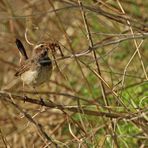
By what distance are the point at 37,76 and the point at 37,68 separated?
7cm

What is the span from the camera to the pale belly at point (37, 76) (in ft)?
14.2

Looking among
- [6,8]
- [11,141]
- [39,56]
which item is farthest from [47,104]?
[11,141]

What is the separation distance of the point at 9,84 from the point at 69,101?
0.73m

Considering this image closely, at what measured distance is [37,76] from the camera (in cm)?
442

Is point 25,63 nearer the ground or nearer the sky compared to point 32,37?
nearer the ground

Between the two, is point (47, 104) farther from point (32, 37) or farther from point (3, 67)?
point (3, 67)

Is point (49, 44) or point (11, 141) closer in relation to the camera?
point (49, 44)

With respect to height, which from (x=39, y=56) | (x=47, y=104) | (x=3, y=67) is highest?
(x=3, y=67)

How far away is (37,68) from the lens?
445cm

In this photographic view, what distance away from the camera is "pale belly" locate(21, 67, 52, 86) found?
4328 mm

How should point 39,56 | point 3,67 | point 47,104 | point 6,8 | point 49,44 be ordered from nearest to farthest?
point 47,104 → point 49,44 → point 39,56 → point 6,8 → point 3,67

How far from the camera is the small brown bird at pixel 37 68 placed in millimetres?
4340

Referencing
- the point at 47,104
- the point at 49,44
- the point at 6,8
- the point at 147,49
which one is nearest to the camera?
the point at 47,104

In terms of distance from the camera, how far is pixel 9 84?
541cm
